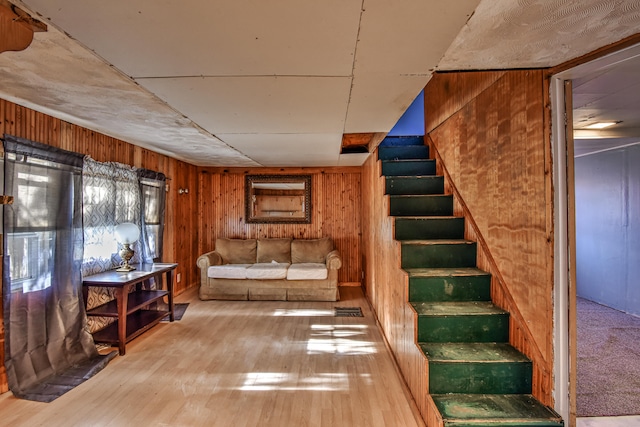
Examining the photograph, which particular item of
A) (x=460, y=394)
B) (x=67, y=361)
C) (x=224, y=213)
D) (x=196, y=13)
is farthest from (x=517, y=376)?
(x=224, y=213)

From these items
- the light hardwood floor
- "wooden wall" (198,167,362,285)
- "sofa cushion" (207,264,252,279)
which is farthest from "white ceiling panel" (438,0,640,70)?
"wooden wall" (198,167,362,285)

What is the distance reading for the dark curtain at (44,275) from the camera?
224 cm

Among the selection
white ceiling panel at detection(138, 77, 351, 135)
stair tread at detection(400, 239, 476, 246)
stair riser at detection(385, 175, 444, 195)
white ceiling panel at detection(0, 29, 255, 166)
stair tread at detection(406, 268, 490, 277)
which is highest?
white ceiling panel at detection(0, 29, 255, 166)

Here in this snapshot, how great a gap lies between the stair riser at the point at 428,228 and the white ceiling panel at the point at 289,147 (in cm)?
111

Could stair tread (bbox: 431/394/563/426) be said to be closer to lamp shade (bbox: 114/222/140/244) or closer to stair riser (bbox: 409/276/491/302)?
stair riser (bbox: 409/276/491/302)

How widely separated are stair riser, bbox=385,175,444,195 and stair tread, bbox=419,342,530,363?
163cm

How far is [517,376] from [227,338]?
261 centimetres

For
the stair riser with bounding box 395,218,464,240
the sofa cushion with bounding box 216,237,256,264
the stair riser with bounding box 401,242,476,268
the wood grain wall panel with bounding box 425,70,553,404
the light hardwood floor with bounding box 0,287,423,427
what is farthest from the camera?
the sofa cushion with bounding box 216,237,256,264

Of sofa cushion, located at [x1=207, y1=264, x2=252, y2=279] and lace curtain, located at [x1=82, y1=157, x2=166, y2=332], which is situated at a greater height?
lace curtain, located at [x1=82, y1=157, x2=166, y2=332]

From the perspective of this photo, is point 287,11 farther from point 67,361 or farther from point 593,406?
point 67,361

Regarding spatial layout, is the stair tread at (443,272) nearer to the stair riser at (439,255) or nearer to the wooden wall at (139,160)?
the stair riser at (439,255)

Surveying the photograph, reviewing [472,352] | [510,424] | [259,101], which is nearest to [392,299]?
[472,352]

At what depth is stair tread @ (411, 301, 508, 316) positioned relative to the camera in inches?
82.1

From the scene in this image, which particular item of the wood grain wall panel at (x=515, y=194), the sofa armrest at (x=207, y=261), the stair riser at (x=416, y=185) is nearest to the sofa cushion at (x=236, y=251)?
the sofa armrest at (x=207, y=261)
